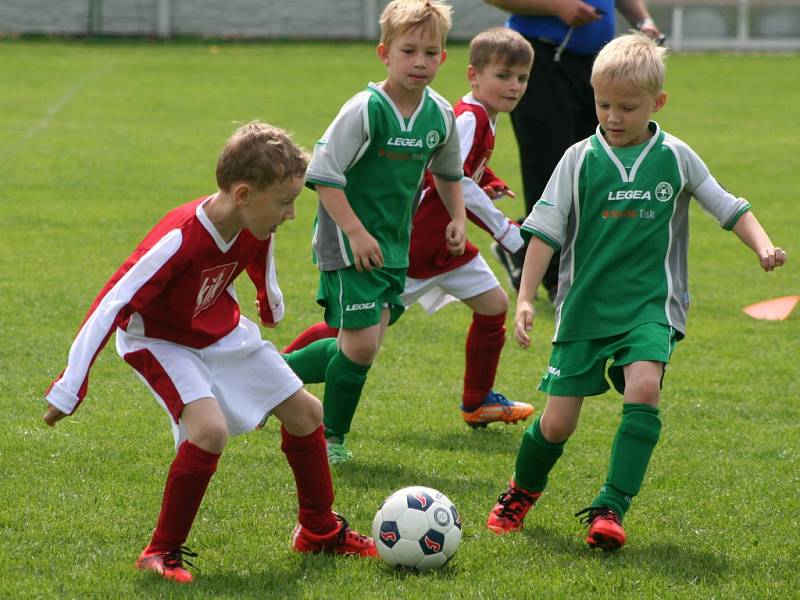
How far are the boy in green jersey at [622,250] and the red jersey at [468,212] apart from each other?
4.42ft

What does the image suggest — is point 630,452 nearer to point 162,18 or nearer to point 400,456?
point 400,456

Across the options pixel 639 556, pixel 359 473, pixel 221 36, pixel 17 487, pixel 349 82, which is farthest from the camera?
pixel 221 36

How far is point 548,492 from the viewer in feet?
15.8

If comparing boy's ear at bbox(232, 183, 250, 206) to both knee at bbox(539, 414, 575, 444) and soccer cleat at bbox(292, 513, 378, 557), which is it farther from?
knee at bbox(539, 414, 575, 444)

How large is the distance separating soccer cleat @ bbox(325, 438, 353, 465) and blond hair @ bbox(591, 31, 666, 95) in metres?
1.79

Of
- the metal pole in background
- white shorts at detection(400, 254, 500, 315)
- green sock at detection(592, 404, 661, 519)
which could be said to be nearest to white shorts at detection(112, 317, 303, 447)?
green sock at detection(592, 404, 661, 519)

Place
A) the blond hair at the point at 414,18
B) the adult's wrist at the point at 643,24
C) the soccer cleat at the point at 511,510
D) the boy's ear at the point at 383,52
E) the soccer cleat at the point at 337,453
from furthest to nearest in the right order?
1. the adult's wrist at the point at 643,24
2. the soccer cleat at the point at 337,453
3. the boy's ear at the point at 383,52
4. the blond hair at the point at 414,18
5. the soccer cleat at the point at 511,510

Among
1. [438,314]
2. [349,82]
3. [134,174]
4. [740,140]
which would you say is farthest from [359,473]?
[349,82]

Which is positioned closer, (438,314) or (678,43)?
(438,314)

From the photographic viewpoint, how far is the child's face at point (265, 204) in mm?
3932

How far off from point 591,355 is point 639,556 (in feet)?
2.17

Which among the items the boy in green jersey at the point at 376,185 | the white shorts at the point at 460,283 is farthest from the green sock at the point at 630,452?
the white shorts at the point at 460,283

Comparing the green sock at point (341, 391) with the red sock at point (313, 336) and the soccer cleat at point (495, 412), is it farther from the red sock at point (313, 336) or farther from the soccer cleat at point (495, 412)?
the soccer cleat at point (495, 412)

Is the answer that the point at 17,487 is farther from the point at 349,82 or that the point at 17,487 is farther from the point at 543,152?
the point at 349,82
